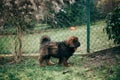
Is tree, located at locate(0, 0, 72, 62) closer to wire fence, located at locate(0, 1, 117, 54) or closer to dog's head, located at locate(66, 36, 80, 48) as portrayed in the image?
wire fence, located at locate(0, 1, 117, 54)

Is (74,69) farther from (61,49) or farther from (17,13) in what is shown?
(17,13)

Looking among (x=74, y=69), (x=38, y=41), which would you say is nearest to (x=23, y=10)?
(x=74, y=69)

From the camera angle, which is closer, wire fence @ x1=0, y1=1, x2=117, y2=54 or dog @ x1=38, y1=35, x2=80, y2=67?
dog @ x1=38, y1=35, x2=80, y2=67

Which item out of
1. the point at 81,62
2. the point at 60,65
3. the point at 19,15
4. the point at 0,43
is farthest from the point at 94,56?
the point at 0,43

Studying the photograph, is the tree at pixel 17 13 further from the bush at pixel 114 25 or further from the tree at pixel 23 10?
the bush at pixel 114 25

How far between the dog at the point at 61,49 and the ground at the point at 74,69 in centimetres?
24

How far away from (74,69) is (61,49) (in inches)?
28.0

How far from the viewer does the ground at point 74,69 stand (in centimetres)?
622

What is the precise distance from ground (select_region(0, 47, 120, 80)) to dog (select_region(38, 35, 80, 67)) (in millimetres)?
236

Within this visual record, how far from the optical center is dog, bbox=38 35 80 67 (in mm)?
7195

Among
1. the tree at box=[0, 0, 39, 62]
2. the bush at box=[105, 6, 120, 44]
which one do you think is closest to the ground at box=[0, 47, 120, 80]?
the bush at box=[105, 6, 120, 44]

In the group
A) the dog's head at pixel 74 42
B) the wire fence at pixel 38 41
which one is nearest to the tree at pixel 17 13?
the wire fence at pixel 38 41

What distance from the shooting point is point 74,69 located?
272 inches

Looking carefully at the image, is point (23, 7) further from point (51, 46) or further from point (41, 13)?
point (51, 46)
